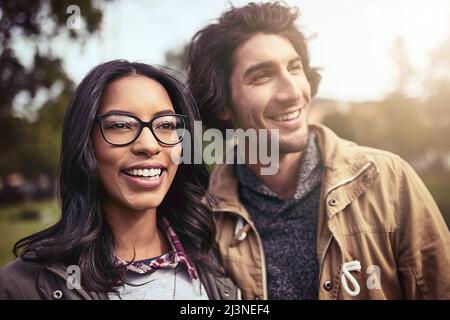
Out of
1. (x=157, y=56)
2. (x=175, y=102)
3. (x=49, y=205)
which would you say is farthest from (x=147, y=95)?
(x=49, y=205)

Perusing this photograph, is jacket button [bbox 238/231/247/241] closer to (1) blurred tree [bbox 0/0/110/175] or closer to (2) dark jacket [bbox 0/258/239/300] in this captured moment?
(2) dark jacket [bbox 0/258/239/300]

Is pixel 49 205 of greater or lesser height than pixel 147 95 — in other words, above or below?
below

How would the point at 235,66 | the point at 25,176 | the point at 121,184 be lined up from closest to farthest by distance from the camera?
the point at 121,184
the point at 235,66
the point at 25,176

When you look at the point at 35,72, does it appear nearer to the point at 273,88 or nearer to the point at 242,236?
the point at 273,88

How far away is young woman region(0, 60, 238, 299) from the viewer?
1988mm

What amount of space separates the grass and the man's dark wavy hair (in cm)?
94

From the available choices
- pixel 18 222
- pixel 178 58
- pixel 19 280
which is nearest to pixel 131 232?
pixel 19 280

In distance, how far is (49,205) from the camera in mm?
2393

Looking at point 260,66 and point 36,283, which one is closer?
point 36,283

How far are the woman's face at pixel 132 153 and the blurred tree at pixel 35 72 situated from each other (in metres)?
0.50

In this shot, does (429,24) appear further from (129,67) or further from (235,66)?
(129,67)

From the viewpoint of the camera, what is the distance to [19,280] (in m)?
1.86

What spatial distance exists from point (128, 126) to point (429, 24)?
1.72 meters

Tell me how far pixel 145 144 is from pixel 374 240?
1181 millimetres
